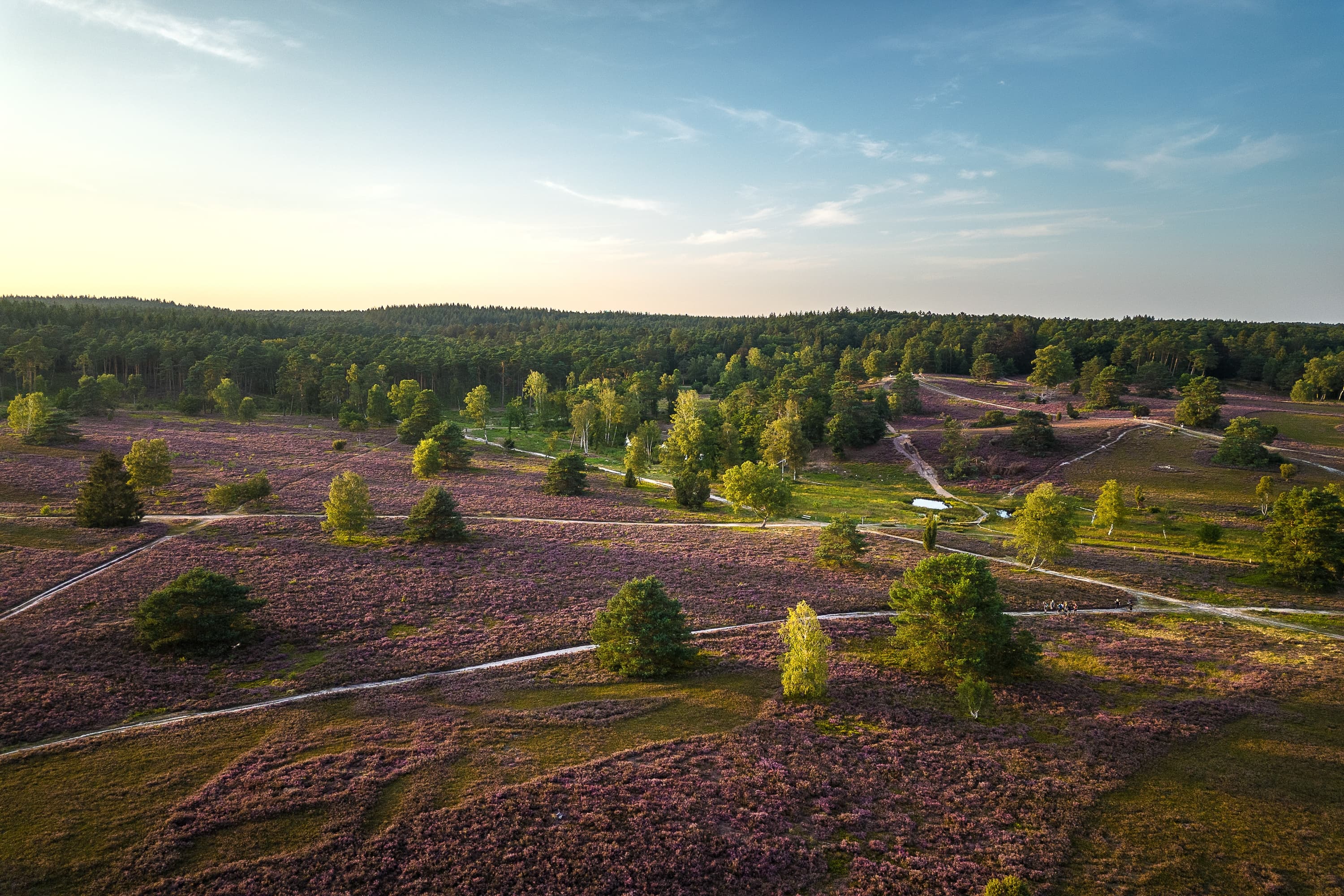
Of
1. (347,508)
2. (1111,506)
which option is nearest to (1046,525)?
→ (1111,506)

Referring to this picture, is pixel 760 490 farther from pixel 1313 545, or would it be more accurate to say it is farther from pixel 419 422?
pixel 419 422

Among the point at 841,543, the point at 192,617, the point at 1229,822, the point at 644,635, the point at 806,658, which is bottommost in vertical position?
the point at 1229,822

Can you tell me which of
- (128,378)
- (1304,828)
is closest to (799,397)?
(1304,828)

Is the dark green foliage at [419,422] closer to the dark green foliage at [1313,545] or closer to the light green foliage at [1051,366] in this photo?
the dark green foliage at [1313,545]

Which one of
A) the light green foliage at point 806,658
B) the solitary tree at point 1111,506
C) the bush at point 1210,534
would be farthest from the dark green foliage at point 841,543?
the bush at point 1210,534

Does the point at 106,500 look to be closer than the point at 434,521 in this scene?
Yes

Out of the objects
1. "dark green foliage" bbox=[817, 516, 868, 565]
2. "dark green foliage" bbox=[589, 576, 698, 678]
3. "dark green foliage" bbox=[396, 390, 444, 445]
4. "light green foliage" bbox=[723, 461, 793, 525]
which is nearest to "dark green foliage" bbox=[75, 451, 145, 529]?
"dark green foliage" bbox=[589, 576, 698, 678]

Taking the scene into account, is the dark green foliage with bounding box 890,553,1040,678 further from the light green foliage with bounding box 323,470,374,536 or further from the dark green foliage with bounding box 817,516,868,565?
the light green foliage with bounding box 323,470,374,536
